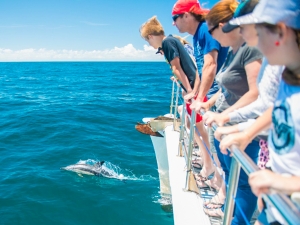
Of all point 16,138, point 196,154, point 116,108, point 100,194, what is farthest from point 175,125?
point 116,108

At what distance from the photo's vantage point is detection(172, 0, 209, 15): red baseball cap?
114 inches

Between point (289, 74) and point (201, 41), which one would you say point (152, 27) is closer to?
point (201, 41)

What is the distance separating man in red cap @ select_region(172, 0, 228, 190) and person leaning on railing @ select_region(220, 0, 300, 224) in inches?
55.4

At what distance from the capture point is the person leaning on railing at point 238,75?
1.92 m

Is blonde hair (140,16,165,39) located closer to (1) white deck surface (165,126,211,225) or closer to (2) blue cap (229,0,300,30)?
(1) white deck surface (165,126,211,225)

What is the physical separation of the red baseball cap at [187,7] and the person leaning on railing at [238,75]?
0.72 metres

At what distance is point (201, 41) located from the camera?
2838mm

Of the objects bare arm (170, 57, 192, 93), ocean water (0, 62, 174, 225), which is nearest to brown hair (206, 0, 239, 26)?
bare arm (170, 57, 192, 93)

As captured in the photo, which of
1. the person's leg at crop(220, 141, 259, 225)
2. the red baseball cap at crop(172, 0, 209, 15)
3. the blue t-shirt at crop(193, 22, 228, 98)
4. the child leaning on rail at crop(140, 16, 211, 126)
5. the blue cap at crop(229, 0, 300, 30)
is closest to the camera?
the blue cap at crop(229, 0, 300, 30)

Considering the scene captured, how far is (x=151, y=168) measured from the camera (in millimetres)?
9320

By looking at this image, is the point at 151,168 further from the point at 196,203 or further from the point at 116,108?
the point at 116,108

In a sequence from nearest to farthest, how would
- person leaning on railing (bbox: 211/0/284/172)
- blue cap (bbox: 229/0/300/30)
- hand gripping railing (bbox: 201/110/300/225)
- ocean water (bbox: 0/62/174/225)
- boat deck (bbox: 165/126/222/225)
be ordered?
hand gripping railing (bbox: 201/110/300/225)
blue cap (bbox: 229/0/300/30)
person leaning on railing (bbox: 211/0/284/172)
boat deck (bbox: 165/126/222/225)
ocean water (bbox: 0/62/174/225)

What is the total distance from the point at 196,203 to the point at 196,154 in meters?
1.69

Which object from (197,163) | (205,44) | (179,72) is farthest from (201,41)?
(197,163)
